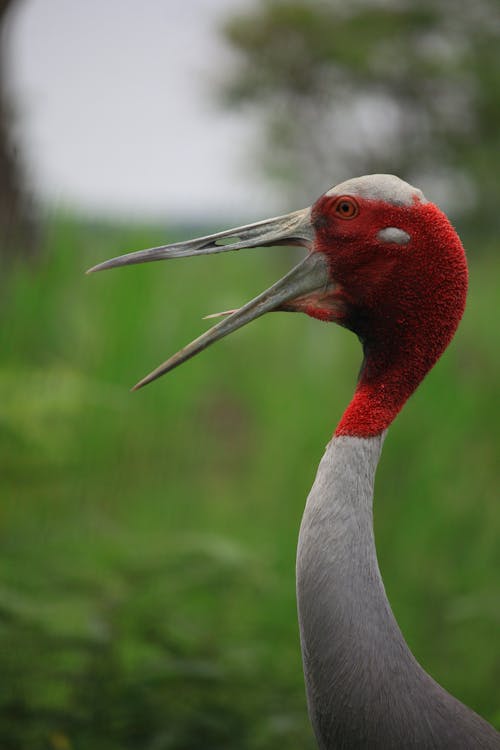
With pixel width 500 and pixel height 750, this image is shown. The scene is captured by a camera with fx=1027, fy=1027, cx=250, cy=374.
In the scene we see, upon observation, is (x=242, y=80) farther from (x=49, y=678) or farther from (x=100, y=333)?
(x=49, y=678)

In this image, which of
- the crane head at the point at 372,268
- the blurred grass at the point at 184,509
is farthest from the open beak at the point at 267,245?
the blurred grass at the point at 184,509

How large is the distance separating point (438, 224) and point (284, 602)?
2295 millimetres

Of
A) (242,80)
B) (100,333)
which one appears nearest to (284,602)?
(100,333)

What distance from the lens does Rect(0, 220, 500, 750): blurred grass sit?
3.35 meters

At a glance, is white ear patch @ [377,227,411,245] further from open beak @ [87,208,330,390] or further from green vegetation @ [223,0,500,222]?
green vegetation @ [223,0,500,222]

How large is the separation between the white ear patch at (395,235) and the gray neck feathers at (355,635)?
46cm

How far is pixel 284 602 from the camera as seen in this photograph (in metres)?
4.15

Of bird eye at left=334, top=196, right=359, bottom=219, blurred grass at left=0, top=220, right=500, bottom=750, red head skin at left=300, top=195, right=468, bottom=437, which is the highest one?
bird eye at left=334, top=196, right=359, bottom=219

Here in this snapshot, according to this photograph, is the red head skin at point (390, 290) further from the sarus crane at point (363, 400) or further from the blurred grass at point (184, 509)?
the blurred grass at point (184, 509)

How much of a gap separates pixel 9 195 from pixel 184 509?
170 centimetres

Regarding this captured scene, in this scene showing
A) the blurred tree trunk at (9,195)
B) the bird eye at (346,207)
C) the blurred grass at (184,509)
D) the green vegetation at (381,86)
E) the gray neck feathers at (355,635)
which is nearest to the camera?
the gray neck feathers at (355,635)

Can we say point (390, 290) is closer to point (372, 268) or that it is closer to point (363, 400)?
point (372, 268)

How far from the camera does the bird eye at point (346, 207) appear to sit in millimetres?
2271

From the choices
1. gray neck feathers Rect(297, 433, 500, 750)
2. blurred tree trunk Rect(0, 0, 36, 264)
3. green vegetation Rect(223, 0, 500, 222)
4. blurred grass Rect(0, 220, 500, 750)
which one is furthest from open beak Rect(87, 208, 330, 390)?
green vegetation Rect(223, 0, 500, 222)
